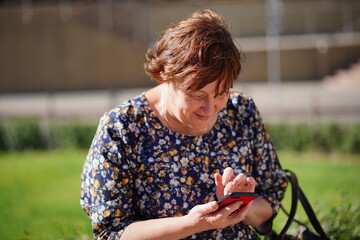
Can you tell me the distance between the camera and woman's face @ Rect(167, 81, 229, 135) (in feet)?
7.66

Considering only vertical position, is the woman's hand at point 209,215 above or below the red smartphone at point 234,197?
below

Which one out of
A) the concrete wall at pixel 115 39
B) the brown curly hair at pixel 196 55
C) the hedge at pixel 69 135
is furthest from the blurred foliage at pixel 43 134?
the concrete wall at pixel 115 39


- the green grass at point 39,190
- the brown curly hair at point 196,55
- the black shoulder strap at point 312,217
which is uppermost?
the brown curly hair at point 196,55

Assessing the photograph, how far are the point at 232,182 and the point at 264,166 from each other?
0.55 meters

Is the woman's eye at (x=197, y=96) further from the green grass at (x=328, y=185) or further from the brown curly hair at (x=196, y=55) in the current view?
the green grass at (x=328, y=185)

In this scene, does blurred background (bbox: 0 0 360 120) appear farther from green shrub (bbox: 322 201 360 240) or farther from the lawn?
green shrub (bbox: 322 201 360 240)

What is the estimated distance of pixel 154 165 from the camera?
2.46 m

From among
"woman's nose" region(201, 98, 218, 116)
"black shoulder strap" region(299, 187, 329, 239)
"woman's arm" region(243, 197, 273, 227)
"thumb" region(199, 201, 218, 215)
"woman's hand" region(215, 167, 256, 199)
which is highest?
"woman's nose" region(201, 98, 218, 116)

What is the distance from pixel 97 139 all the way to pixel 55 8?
948 inches

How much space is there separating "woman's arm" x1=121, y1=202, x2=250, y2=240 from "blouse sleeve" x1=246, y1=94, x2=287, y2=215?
50 centimetres

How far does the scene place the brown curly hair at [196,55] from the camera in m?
2.25

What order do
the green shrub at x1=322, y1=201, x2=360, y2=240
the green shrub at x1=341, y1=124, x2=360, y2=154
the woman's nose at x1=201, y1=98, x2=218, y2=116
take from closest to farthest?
1. the woman's nose at x1=201, y1=98, x2=218, y2=116
2. the green shrub at x1=322, y1=201, x2=360, y2=240
3. the green shrub at x1=341, y1=124, x2=360, y2=154

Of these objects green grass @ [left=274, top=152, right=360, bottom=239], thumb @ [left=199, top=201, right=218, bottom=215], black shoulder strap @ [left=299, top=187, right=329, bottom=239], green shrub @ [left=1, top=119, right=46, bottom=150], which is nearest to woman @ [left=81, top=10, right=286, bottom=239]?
thumb @ [left=199, top=201, right=218, bottom=215]

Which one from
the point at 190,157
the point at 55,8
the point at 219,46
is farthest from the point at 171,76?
the point at 55,8
